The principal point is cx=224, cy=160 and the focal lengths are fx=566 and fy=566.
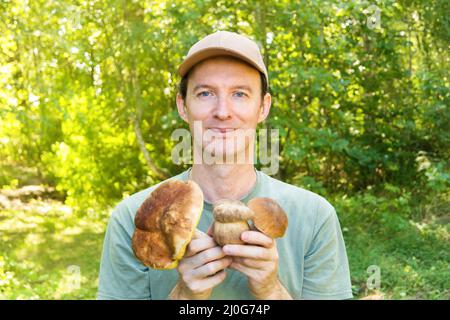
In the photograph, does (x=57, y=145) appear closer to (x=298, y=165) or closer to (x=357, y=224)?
(x=298, y=165)

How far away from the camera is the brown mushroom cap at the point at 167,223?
705mm

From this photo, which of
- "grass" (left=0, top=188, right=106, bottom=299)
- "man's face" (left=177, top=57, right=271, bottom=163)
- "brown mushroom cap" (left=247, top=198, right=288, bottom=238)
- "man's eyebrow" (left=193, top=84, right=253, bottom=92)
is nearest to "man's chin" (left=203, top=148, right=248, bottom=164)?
"man's face" (left=177, top=57, right=271, bottom=163)

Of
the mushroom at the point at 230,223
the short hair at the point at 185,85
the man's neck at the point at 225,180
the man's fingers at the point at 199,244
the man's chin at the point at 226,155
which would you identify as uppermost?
the short hair at the point at 185,85

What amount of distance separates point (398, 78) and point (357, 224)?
930mm

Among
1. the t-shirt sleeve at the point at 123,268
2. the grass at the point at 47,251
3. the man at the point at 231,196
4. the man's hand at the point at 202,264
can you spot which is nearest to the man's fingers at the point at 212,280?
the man's hand at the point at 202,264

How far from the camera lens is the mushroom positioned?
0.70 m

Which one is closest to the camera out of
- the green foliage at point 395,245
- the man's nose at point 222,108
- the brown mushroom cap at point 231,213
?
the brown mushroom cap at point 231,213

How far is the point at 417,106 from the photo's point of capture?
345 centimetres

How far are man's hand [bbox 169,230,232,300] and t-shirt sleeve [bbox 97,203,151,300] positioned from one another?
22cm

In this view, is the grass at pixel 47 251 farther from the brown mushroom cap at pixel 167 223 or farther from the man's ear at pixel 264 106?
the brown mushroom cap at pixel 167 223

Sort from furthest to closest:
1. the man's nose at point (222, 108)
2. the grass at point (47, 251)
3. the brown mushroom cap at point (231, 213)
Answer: the grass at point (47, 251) → the man's nose at point (222, 108) → the brown mushroom cap at point (231, 213)

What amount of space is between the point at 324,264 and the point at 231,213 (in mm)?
321

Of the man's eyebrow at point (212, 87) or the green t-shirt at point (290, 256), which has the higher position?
the man's eyebrow at point (212, 87)
